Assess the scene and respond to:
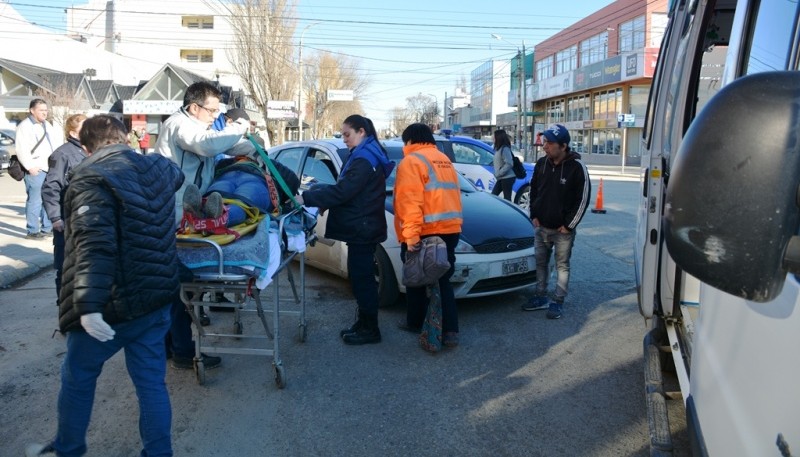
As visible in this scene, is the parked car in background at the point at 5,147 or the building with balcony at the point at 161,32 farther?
the building with balcony at the point at 161,32

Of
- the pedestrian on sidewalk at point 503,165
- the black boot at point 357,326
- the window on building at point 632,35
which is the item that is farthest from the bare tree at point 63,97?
the window on building at point 632,35

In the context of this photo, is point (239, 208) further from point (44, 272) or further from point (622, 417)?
point (44, 272)

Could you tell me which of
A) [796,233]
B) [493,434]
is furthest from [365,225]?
[796,233]

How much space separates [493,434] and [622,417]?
850 mm

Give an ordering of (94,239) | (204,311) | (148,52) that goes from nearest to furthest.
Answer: (94,239) < (204,311) < (148,52)

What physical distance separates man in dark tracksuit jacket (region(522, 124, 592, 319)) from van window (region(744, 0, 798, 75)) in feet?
10.8

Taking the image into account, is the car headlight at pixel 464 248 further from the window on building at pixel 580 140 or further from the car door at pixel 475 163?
the window on building at pixel 580 140

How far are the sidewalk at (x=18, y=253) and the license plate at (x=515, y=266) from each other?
5582 millimetres

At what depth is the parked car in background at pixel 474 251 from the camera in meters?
5.39

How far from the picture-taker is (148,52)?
178 feet

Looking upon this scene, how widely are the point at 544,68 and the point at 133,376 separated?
52502 millimetres

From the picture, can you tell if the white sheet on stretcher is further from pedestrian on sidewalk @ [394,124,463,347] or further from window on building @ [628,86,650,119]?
window on building @ [628,86,650,119]

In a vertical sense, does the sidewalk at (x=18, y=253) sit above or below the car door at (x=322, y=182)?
below

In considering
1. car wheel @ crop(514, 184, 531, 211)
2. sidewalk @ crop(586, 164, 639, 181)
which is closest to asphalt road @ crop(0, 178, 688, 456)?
car wheel @ crop(514, 184, 531, 211)
